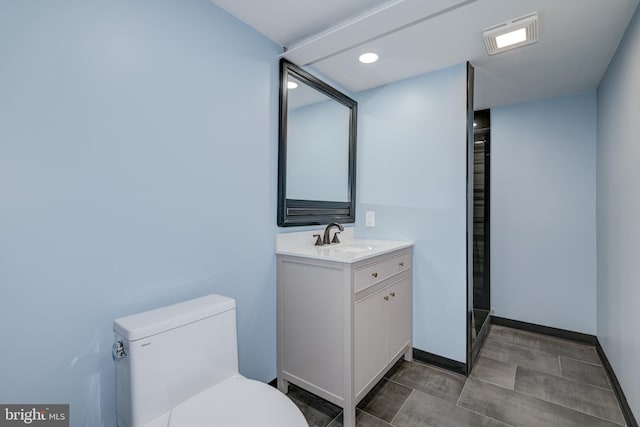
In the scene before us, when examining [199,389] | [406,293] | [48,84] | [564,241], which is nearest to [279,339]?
[199,389]

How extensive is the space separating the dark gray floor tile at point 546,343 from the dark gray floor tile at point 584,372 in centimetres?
11

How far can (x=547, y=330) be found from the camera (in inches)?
Answer: 107

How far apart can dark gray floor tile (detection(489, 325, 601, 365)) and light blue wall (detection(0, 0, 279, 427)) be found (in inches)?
91.4

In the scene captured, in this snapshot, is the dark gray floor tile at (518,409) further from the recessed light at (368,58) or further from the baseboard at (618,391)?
the recessed light at (368,58)

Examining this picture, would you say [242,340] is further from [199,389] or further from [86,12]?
[86,12]

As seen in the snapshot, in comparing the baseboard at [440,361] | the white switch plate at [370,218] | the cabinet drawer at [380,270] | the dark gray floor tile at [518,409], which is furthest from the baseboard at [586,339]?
the white switch plate at [370,218]

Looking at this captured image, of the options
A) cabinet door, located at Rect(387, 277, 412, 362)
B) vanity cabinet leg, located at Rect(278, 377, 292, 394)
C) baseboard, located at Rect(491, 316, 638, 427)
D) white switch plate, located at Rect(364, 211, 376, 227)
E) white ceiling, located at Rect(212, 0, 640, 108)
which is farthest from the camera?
white switch plate, located at Rect(364, 211, 376, 227)

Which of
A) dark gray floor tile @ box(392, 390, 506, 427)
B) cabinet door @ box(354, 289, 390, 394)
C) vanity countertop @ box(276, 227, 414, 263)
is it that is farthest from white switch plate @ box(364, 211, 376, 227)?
dark gray floor tile @ box(392, 390, 506, 427)

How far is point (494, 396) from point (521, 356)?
0.71 metres

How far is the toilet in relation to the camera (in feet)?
3.40

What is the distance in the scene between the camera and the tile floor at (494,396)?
1621 millimetres

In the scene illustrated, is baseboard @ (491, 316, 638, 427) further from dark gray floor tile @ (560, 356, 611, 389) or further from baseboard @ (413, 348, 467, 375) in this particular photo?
baseboard @ (413, 348, 467, 375)
